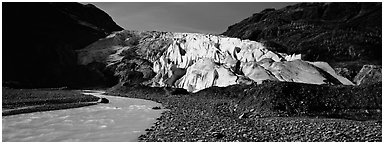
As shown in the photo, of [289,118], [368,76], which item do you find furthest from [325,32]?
[289,118]

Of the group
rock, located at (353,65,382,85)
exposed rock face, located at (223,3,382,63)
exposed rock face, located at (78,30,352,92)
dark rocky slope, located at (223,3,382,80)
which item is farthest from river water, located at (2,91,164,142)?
exposed rock face, located at (223,3,382,63)

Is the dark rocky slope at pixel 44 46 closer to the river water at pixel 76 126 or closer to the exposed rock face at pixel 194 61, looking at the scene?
the exposed rock face at pixel 194 61

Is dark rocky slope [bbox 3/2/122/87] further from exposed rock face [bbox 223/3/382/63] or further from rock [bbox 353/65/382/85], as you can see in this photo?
rock [bbox 353/65/382/85]

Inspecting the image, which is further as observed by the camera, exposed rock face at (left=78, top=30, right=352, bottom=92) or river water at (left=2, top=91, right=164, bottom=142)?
exposed rock face at (left=78, top=30, right=352, bottom=92)

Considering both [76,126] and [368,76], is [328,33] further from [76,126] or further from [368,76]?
[76,126]

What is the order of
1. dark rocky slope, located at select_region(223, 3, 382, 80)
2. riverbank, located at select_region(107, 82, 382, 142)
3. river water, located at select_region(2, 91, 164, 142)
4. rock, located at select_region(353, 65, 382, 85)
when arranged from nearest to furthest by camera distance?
riverbank, located at select_region(107, 82, 382, 142) → river water, located at select_region(2, 91, 164, 142) → rock, located at select_region(353, 65, 382, 85) → dark rocky slope, located at select_region(223, 3, 382, 80)

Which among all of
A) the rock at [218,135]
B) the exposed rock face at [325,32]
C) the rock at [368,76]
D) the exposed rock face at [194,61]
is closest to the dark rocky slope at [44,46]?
the exposed rock face at [194,61]

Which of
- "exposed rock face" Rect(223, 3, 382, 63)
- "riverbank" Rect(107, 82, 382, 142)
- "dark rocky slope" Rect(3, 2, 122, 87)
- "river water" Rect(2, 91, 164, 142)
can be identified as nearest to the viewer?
"riverbank" Rect(107, 82, 382, 142)

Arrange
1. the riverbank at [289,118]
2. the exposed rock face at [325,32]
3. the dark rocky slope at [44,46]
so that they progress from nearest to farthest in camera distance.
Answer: the riverbank at [289,118] → the exposed rock face at [325,32] → the dark rocky slope at [44,46]
